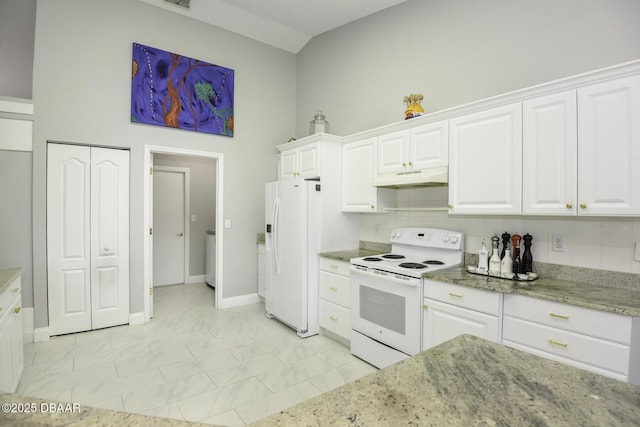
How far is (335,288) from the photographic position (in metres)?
3.29

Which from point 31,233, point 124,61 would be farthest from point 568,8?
point 31,233

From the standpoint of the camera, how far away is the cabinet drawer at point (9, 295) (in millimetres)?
1942

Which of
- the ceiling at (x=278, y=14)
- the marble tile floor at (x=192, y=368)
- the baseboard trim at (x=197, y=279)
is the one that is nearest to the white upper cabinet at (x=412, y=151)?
A: the ceiling at (x=278, y=14)

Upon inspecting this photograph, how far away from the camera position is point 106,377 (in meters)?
2.54

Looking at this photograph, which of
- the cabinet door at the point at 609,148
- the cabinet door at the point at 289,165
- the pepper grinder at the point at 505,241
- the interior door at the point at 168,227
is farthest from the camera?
the interior door at the point at 168,227

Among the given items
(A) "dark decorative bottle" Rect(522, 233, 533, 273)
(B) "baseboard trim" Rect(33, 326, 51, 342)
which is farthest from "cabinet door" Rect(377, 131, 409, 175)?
(B) "baseboard trim" Rect(33, 326, 51, 342)

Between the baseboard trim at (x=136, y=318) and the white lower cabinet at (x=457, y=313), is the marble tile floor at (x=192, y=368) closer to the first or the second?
the baseboard trim at (x=136, y=318)

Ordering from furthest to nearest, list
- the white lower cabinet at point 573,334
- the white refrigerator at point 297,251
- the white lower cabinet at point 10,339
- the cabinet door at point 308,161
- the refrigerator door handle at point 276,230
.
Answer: the refrigerator door handle at point 276,230
the cabinet door at point 308,161
the white refrigerator at point 297,251
the white lower cabinet at point 10,339
the white lower cabinet at point 573,334

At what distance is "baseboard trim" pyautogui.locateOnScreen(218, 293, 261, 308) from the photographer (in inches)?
170

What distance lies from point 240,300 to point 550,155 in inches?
154

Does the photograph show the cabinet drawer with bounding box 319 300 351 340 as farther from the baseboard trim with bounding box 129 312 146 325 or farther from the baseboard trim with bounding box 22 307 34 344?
the baseboard trim with bounding box 22 307 34 344

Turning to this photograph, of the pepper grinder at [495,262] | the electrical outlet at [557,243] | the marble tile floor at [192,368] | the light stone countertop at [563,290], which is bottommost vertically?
the marble tile floor at [192,368]

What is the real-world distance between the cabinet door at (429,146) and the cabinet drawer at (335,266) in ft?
3.90

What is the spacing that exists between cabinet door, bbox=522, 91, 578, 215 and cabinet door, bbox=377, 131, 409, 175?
3.29ft
